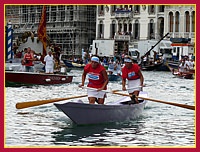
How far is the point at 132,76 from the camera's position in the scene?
13758mm

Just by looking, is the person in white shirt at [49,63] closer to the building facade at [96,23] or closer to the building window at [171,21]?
the building window at [171,21]

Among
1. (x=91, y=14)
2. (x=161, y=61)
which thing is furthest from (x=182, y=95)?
(x=91, y=14)

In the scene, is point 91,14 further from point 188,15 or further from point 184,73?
point 184,73

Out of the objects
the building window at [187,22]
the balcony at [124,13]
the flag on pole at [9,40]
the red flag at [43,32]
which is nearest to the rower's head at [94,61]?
the flag on pole at [9,40]

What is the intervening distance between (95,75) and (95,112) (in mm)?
800

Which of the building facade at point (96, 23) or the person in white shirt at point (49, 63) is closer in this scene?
Answer: the person in white shirt at point (49, 63)

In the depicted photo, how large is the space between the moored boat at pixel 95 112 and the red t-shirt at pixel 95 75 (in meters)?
0.52

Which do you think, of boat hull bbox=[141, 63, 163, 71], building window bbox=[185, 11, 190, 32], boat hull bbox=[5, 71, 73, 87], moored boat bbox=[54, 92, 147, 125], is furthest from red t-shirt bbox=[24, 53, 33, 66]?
building window bbox=[185, 11, 190, 32]

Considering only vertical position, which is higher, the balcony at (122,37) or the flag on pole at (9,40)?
the balcony at (122,37)

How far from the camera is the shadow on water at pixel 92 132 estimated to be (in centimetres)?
1062

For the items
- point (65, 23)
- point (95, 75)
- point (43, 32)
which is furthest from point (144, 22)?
point (95, 75)

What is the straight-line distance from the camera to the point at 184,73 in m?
31.6

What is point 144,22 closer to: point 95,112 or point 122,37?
point 122,37

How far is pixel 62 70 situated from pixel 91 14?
39334mm
